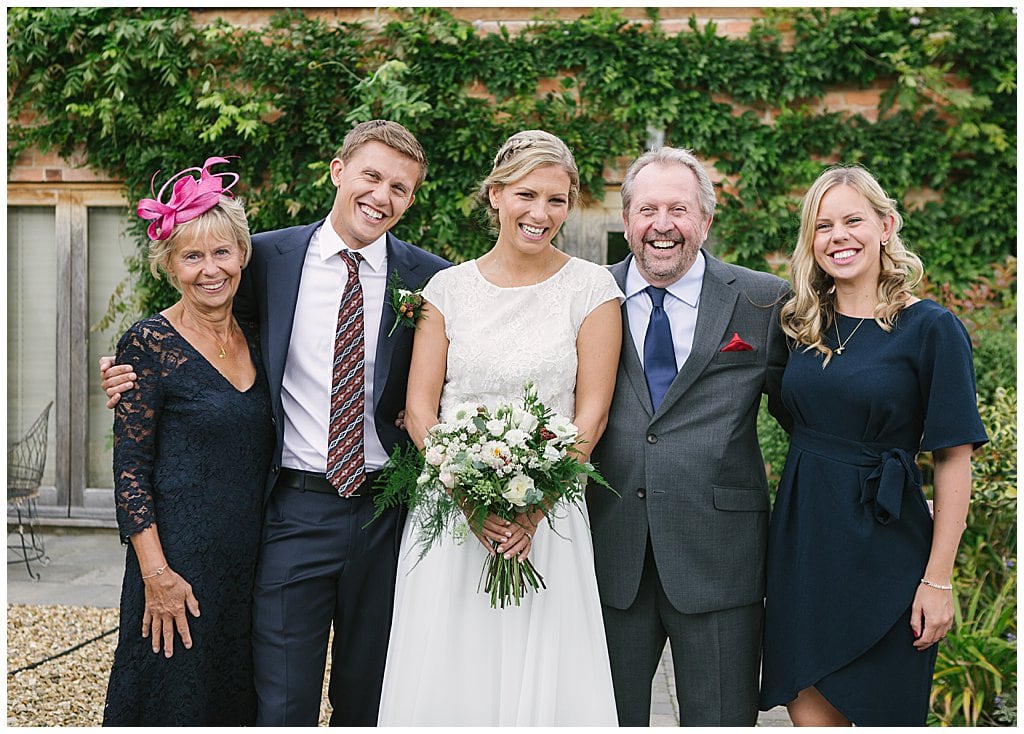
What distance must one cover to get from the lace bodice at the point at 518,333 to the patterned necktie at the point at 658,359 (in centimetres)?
19

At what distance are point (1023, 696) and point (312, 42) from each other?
6089 mm

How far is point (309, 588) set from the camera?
3256 millimetres

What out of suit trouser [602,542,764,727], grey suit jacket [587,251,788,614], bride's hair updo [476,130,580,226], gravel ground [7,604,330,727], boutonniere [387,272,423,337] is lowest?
gravel ground [7,604,330,727]

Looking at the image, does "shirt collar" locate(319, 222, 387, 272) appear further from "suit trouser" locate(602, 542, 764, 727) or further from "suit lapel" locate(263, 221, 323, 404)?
"suit trouser" locate(602, 542, 764, 727)

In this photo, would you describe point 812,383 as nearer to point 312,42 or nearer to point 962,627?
point 962,627

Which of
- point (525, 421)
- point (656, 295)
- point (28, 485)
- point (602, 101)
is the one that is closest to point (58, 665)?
point (28, 485)

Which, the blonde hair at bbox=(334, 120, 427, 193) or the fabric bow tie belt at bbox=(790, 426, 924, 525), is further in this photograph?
the blonde hair at bbox=(334, 120, 427, 193)

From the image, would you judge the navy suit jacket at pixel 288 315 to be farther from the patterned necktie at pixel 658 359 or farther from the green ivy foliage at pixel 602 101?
the green ivy foliage at pixel 602 101

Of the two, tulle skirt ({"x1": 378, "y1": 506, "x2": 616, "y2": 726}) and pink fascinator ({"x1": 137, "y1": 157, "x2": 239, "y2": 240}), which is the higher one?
pink fascinator ({"x1": 137, "y1": 157, "x2": 239, "y2": 240})

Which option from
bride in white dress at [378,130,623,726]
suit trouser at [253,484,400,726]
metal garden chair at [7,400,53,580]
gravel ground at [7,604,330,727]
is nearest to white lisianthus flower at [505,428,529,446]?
bride in white dress at [378,130,623,726]

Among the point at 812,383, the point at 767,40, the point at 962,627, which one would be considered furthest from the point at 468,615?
the point at 767,40

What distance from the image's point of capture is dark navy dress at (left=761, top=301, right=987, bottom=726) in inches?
115

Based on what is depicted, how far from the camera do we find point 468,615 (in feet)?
9.97

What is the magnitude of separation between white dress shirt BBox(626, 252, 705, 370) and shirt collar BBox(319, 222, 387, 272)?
933 millimetres
